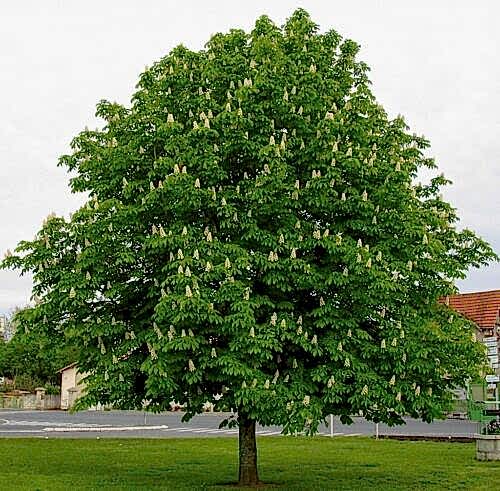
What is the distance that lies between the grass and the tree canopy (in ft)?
7.66

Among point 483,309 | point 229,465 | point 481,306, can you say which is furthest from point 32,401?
point 229,465

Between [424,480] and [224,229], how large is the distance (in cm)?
691

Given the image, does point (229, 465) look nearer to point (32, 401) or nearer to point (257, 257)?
point (257, 257)

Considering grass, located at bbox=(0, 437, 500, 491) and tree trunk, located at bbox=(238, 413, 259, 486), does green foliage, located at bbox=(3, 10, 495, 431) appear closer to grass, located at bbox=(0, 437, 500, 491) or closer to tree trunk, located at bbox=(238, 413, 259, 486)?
tree trunk, located at bbox=(238, 413, 259, 486)

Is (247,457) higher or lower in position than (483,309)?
lower

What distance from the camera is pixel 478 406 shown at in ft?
74.5

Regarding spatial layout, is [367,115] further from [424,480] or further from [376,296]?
[424,480]

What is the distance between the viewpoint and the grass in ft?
55.2

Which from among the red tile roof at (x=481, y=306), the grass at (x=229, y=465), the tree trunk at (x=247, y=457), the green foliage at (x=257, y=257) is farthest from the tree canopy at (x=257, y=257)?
the red tile roof at (x=481, y=306)

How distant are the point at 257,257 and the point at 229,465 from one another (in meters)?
8.35

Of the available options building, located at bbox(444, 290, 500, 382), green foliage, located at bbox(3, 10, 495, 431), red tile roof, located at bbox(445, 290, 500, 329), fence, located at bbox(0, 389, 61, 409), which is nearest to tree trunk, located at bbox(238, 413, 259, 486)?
green foliage, located at bbox(3, 10, 495, 431)

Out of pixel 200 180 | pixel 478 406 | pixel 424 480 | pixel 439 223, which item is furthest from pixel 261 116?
pixel 478 406

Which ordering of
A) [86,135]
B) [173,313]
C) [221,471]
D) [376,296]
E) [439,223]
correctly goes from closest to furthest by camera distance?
[173,313] < [376,296] < [439,223] < [86,135] < [221,471]

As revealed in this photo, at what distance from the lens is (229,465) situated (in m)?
20.8
